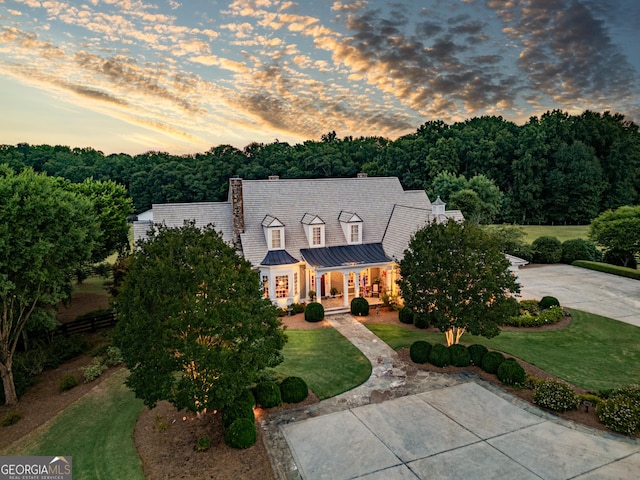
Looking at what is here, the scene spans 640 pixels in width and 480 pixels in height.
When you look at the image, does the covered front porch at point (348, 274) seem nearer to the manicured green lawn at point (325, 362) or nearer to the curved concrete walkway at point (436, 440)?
the manicured green lawn at point (325, 362)

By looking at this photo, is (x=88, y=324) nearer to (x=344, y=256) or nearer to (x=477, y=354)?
(x=344, y=256)

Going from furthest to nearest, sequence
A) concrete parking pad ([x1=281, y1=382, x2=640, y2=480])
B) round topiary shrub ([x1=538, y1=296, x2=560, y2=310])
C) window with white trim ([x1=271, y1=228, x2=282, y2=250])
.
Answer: window with white trim ([x1=271, y1=228, x2=282, y2=250]) < round topiary shrub ([x1=538, y1=296, x2=560, y2=310]) < concrete parking pad ([x1=281, y1=382, x2=640, y2=480])

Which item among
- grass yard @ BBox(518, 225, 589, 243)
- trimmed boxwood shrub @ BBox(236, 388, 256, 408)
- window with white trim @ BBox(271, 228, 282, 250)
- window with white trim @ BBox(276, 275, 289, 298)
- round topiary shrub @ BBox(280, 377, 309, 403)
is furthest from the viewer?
grass yard @ BBox(518, 225, 589, 243)

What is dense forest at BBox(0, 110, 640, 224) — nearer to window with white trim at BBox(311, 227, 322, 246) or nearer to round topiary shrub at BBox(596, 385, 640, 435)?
window with white trim at BBox(311, 227, 322, 246)

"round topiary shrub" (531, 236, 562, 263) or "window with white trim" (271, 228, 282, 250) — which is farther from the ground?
"window with white trim" (271, 228, 282, 250)

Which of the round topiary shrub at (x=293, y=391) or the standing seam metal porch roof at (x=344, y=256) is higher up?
the standing seam metal porch roof at (x=344, y=256)

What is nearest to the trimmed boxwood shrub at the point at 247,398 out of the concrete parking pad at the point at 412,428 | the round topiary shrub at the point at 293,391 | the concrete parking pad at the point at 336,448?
the round topiary shrub at the point at 293,391

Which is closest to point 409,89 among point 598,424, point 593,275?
point 593,275

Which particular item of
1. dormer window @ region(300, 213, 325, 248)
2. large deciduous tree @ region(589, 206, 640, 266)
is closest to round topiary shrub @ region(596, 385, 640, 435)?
dormer window @ region(300, 213, 325, 248)
